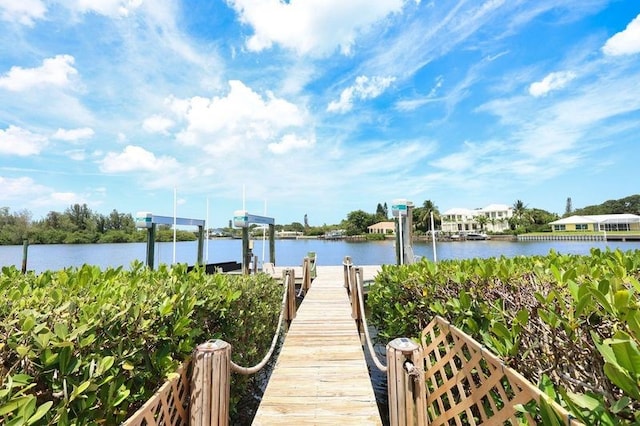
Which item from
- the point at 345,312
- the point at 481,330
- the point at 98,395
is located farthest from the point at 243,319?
the point at 345,312

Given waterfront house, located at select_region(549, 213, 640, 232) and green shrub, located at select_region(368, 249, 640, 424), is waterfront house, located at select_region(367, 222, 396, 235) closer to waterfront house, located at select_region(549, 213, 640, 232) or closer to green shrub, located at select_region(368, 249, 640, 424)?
waterfront house, located at select_region(549, 213, 640, 232)

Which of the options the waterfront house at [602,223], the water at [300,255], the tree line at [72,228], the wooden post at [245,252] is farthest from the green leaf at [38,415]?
the waterfront house at [602,223]

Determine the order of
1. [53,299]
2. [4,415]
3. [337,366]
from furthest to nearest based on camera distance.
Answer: [337,366] < [53,299] < [4,415]

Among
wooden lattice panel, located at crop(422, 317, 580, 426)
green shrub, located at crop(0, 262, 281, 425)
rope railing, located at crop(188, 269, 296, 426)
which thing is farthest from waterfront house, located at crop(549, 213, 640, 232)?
green shrub, located at crop(0, 262, 281, 425)

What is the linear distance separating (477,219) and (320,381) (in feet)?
252

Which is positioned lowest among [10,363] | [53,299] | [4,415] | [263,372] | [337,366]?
[263,372]

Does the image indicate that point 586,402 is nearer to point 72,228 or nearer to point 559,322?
point 559,322

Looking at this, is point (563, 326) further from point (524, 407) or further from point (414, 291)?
point (414, 291)

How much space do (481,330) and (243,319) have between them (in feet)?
7.69

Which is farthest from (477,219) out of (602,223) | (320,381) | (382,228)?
(320,381)

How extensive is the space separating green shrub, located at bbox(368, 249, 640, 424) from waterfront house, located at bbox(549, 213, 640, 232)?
60710mm

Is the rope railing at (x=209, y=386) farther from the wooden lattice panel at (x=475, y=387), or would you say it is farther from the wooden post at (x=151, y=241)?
the wooden post at (x=151, y=241)

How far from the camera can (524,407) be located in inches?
48.1

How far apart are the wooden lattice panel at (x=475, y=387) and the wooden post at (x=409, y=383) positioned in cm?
12
